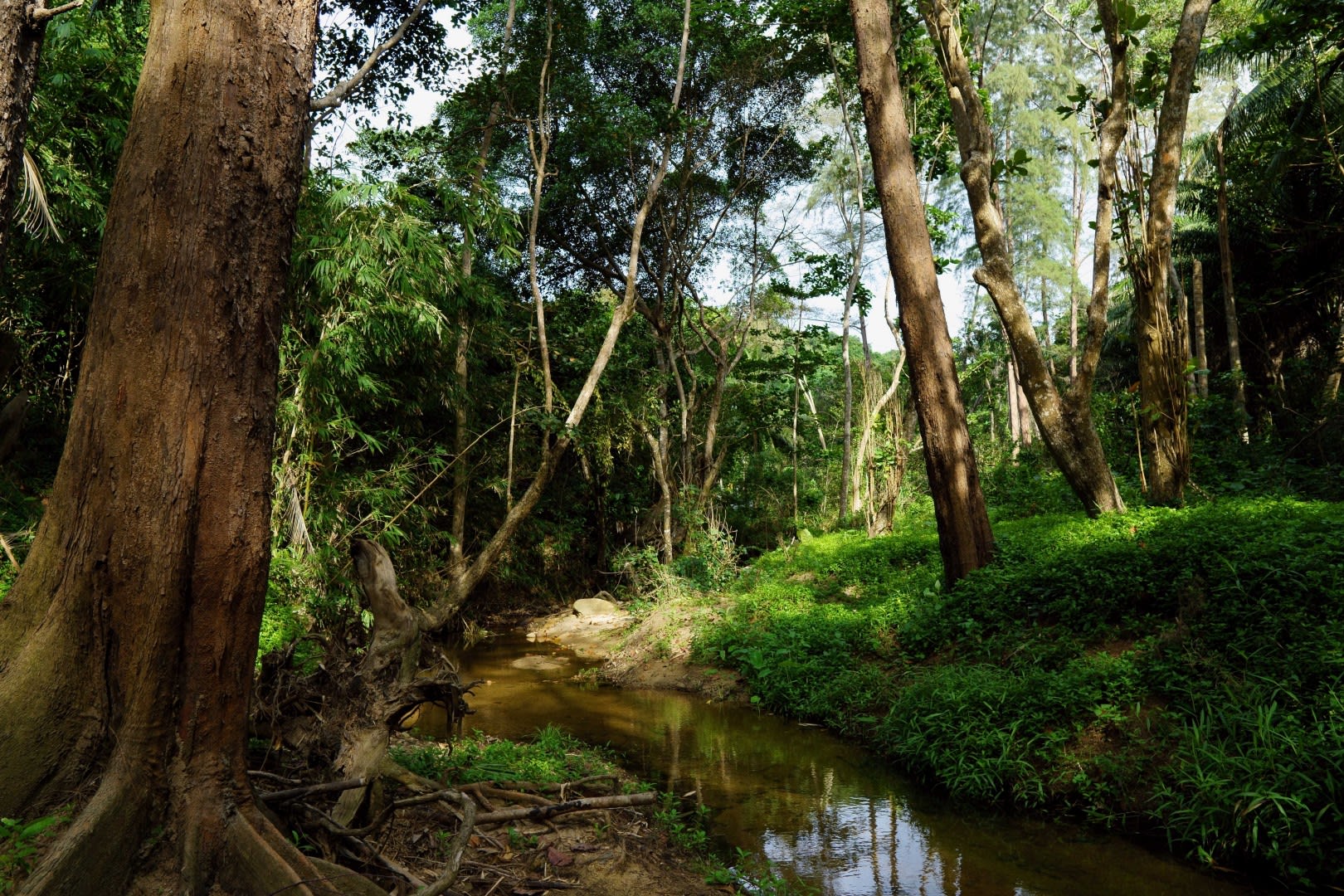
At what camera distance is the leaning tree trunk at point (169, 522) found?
2184 millimetres

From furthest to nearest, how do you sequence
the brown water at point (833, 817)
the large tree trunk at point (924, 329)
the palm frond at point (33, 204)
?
the large tree trunk at point (924, 329)
the palm frond at point (33, 204)
the brown water at point (833, 817)

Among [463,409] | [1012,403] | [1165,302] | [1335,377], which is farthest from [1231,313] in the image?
[1012,403]

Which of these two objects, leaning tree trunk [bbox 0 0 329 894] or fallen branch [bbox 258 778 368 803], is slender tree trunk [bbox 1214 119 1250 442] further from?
leaning tree trunk [bbox 0 0 329 894]

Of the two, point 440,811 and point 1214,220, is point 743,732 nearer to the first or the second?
point 440,811

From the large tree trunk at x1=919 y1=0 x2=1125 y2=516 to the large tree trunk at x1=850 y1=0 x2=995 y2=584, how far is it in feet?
1.92

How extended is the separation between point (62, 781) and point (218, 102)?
1.95 meters

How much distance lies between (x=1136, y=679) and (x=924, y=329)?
344cm

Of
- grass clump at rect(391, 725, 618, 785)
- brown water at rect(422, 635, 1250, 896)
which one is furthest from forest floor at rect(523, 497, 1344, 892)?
grass clump at rect(391, 725, 618, 785)

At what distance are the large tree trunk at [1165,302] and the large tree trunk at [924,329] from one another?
5.90 ft

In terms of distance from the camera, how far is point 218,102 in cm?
239

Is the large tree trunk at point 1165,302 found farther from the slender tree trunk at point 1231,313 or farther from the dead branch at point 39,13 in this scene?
the dead branch at point 39,13

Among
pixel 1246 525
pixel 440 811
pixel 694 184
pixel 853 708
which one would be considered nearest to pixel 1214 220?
pixel 694 184

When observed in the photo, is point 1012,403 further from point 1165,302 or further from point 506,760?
point 506,760

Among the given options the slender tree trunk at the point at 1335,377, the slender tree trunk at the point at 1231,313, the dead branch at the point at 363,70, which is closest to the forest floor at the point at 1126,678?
the slender tree trunk at the point at 1335,377
